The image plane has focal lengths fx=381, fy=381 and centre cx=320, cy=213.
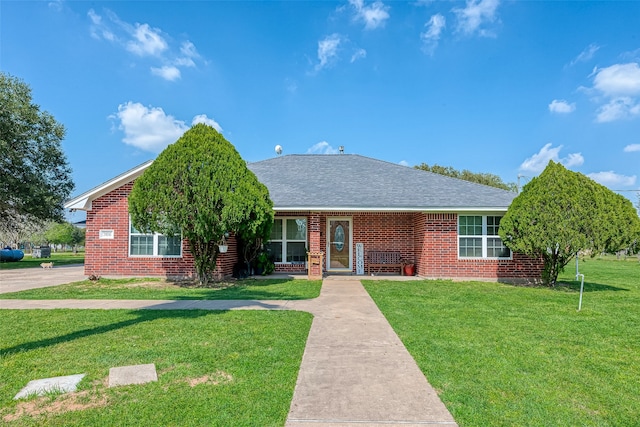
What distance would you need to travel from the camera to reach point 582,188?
35.3 feet

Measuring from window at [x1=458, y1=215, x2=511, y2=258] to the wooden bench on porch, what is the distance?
233 centimetres

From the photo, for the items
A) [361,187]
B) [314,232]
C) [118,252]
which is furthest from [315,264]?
[118,252]

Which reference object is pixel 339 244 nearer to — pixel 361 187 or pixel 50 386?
pixel 361 187

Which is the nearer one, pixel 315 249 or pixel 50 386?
pixel 50 386

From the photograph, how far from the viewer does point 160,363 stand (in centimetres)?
439

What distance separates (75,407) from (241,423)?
1.57m

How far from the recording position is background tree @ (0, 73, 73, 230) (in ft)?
66.7

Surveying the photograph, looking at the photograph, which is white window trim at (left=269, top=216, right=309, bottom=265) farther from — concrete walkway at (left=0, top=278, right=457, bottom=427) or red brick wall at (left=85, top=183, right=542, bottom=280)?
concrete walkway at (left=0, top=278, right=457, bottom=427)

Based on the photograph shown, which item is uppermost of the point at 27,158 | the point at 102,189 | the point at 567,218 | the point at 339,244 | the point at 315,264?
the point at 27,158

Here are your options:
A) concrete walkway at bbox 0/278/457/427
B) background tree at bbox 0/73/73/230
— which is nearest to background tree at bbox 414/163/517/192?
background tree at bbox 0/73/73/230

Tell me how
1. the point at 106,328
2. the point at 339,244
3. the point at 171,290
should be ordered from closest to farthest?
the point at 106,328, the point at 171,290, the point at 339,244

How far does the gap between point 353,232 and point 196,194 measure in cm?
674

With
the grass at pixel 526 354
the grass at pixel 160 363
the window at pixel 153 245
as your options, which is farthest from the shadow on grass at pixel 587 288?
the window at pixel 153 245

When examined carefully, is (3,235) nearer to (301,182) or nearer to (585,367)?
(301,182)
